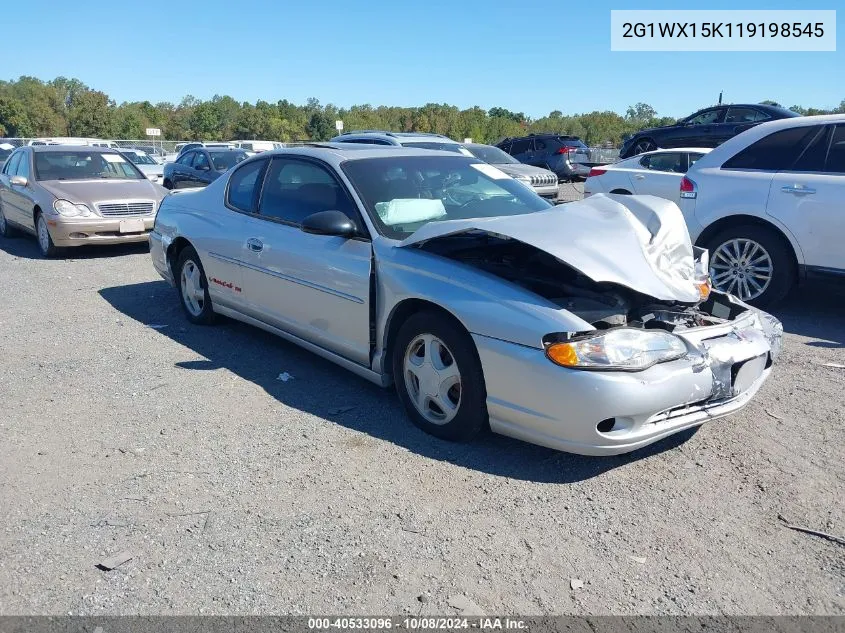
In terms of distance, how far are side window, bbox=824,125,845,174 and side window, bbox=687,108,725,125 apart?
1094 cm

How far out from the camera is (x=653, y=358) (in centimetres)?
337

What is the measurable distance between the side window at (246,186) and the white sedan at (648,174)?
22.8ft

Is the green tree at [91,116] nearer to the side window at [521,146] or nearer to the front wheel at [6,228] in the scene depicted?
the side window at [521,146]

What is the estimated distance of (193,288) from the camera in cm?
620

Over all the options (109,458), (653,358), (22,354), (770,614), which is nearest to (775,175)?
(653,358)

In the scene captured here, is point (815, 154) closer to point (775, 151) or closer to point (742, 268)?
point (775, 151)

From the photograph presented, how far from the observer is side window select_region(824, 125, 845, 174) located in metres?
6.20

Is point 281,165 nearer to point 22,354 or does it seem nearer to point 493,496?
point 22,354

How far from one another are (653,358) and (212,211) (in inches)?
153

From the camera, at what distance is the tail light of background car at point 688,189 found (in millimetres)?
7027

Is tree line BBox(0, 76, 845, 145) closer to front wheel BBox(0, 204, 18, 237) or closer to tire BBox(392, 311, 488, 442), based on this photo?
front wheel BBox(0, 204, 18, 237)

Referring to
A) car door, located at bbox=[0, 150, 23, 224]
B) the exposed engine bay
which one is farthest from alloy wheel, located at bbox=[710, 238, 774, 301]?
car door, located at bbox=[0, 150, 23, 224]

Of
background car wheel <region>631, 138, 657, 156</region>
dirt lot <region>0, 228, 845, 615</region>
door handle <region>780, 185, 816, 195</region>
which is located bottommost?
dirt lot <region>0, 228, 845, 615</region>

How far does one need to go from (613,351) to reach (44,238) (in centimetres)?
905
